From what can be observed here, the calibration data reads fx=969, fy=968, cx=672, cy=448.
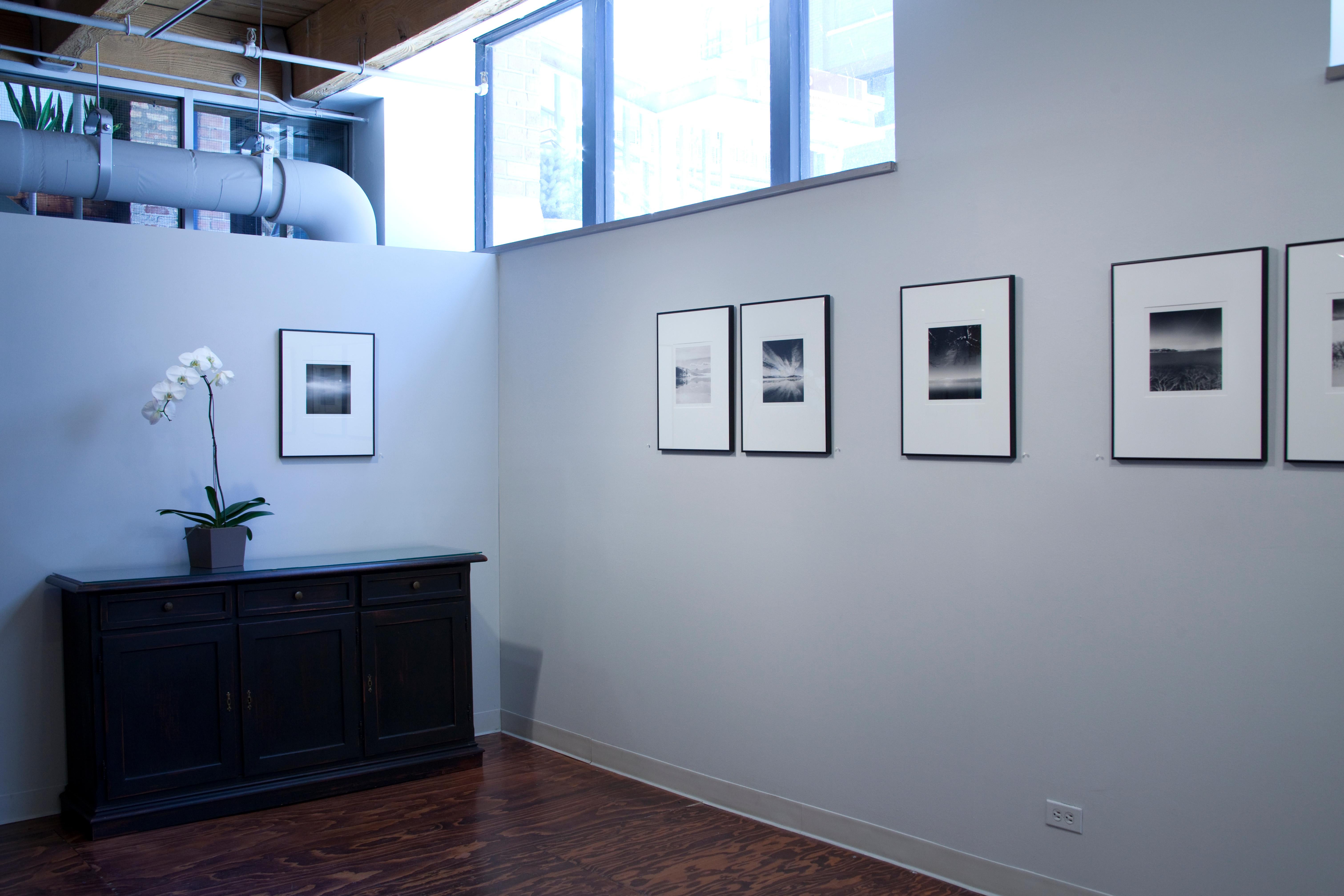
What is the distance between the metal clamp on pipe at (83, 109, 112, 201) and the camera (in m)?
4.95

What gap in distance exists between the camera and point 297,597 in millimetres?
4363

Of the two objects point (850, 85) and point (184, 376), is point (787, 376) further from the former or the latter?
point (184, 376)

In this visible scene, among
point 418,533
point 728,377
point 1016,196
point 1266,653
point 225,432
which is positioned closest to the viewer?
point 1266,653

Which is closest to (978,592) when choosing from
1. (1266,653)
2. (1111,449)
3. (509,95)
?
(1111,449)

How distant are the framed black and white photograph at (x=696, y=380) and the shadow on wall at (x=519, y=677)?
1536mm

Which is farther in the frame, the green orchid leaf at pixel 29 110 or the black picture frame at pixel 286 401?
the green orchid leaf at pixel 29 110

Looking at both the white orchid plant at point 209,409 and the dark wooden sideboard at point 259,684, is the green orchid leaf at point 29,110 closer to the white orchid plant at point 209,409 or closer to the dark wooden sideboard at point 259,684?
the white orchid plant at point 209,409

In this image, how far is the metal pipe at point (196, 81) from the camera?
205 inches

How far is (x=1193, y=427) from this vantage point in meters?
2.83

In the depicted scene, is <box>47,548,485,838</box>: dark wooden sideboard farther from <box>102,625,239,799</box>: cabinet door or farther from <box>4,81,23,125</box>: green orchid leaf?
<box>4,81,23,125</box>: green orchid leaf

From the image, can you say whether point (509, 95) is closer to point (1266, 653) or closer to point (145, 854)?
point (145, 854)

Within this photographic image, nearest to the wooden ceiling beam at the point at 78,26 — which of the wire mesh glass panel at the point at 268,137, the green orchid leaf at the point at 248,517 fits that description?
the wire mesh glass panel at the point at 268,137

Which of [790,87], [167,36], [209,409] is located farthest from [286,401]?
[790,87]

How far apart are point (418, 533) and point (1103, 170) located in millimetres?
3729
